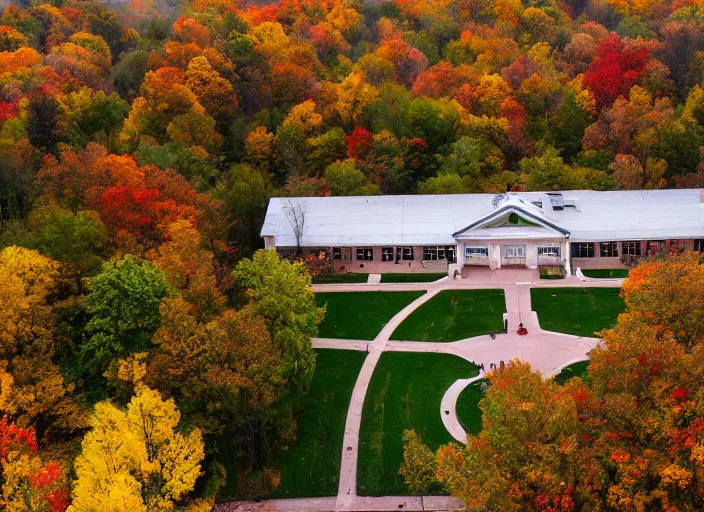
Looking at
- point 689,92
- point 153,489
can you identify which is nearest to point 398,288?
point 153,489

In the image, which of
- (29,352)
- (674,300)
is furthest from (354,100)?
(674,300)

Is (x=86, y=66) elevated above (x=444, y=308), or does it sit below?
above

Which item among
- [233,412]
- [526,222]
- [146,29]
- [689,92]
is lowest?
[233,412]

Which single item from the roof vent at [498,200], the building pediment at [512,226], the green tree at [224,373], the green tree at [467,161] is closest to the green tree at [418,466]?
the green tree at [224,373]

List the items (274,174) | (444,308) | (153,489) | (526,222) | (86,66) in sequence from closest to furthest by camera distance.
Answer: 1. (153,489)
2. (444,308)
3. (526,222)
4. (274,174)
5. (86,66)

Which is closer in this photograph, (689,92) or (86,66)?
(689,92)

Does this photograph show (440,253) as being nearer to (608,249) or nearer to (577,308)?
(577,308)

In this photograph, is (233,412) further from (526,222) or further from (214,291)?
(526,222)
